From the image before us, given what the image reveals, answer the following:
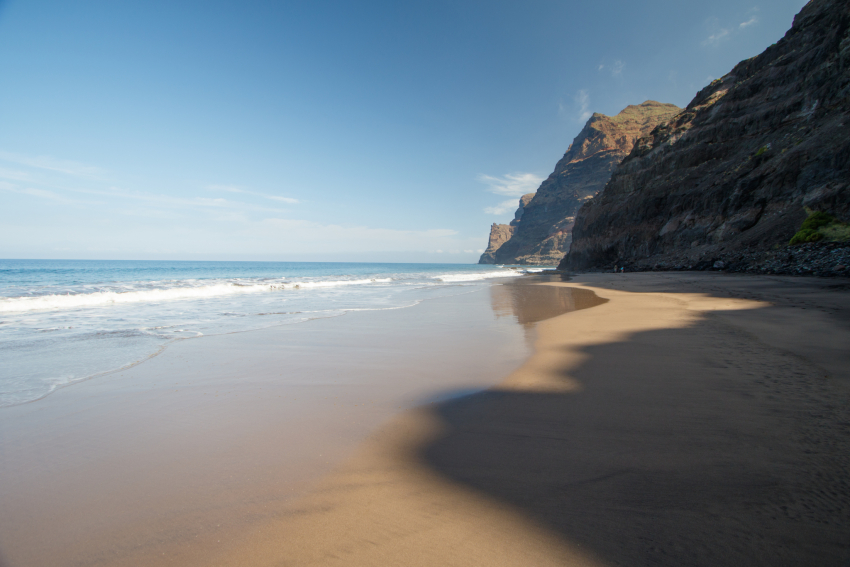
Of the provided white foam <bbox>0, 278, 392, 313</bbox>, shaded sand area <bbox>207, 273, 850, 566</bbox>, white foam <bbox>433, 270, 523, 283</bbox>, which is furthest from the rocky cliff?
shaded sand area <bbox>207, 273, 850, 566</bbox>

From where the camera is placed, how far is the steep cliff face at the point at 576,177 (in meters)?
96.2

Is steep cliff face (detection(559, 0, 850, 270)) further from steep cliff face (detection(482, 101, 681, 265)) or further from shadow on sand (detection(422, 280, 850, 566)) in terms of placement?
steep cliff face (detection(482, 101, 681, 265))

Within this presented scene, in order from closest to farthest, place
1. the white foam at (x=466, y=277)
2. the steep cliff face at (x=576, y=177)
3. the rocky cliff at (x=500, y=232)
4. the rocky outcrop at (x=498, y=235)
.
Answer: the white foam at (x=466, y=277)
the steep cliff face at (x=576, y=177)
the rocky cliff at (x=500, y=232)
the rocky outcrop at (x=498, y=235)

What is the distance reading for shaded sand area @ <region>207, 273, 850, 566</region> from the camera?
159cm

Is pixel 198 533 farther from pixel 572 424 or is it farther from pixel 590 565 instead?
pixel 572 424

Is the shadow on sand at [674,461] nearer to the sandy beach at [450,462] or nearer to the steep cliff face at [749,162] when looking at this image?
the sandy beach at [450,462]

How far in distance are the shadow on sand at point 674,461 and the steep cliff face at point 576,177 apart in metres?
101

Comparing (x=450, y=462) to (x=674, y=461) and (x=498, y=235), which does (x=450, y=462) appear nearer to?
(x=674, y=461)

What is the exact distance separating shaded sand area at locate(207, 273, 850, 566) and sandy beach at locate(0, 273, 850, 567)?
0.5 inches

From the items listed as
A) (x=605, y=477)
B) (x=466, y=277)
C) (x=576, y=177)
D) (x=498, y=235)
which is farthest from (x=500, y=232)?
(x=605, y=477)

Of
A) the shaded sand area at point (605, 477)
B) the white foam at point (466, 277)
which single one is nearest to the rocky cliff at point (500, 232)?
the white foam at point (466, 277)

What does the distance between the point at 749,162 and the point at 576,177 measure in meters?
93.5

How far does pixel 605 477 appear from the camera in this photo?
209cm

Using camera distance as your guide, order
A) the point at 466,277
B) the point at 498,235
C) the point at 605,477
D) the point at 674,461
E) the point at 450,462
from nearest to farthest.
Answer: the point at 605,477, the point at 674,461, the point at 450,462, the point at 466,277, the point at 498,235
